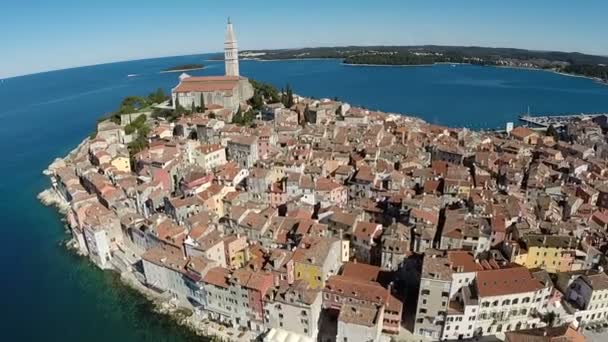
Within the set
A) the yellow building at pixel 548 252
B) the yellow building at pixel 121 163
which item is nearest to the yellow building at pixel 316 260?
the yellow building at pixel 548 252

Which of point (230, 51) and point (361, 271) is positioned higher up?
point (230, 51)

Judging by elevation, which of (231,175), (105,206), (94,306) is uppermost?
(231,175)

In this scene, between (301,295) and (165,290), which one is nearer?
(301,295)

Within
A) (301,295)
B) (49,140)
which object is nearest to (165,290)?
(301,295)

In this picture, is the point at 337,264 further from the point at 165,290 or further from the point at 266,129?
the point at 266,129

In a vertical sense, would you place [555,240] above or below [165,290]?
above

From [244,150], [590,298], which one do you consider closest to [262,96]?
[244,150]


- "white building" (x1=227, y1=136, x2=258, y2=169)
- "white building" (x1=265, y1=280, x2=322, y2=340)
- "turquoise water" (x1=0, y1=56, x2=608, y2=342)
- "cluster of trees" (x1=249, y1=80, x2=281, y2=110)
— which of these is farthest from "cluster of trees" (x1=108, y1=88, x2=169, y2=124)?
"white building" (x1=265, y1=280, x2=322, y2=340)

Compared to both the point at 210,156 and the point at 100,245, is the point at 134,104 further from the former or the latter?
the point at 100,245
